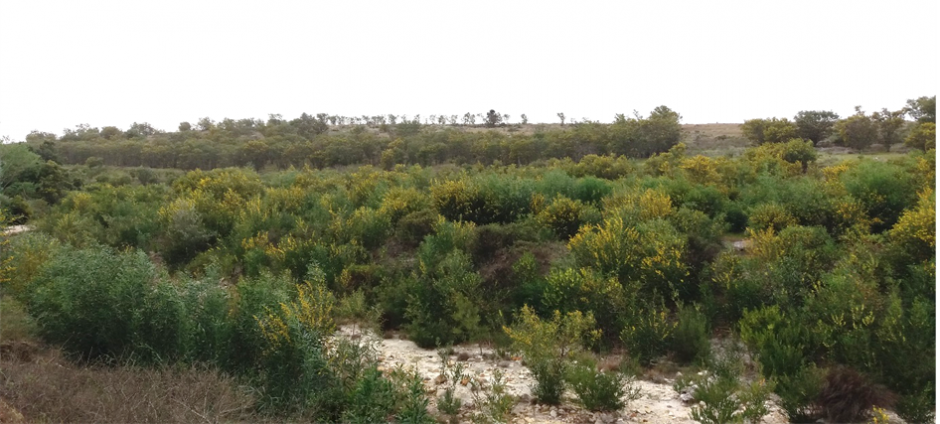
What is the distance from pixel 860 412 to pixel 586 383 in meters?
2.73

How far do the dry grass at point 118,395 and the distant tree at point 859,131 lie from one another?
32.4 meters

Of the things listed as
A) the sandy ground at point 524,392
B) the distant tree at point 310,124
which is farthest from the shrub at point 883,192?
the distant tree at point 310,124

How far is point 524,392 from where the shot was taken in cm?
668

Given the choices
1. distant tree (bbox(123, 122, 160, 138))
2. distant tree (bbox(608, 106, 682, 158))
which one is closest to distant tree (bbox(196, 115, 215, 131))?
distant tree (bbox(123, 122, 160, 138))

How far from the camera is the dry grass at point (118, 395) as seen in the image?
4.73 m

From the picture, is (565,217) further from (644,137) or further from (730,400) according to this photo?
(644,137)

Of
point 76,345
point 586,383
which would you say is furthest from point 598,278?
point 76,345

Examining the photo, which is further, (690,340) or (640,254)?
(640,254)

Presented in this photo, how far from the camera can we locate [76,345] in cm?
640

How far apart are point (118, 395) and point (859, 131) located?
110 feet

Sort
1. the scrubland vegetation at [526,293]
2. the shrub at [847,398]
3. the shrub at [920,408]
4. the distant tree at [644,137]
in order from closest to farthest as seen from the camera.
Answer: the shrub at [920,408], the shrub at [847,398], the scrubland vegetation at [526,293], the distant tree at [644,137]

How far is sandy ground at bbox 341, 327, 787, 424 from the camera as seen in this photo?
5859 mm

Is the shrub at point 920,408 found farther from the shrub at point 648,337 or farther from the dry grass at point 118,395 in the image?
the dry grass at point 118,395

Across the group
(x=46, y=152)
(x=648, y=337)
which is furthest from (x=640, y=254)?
(x=46, y=152)
